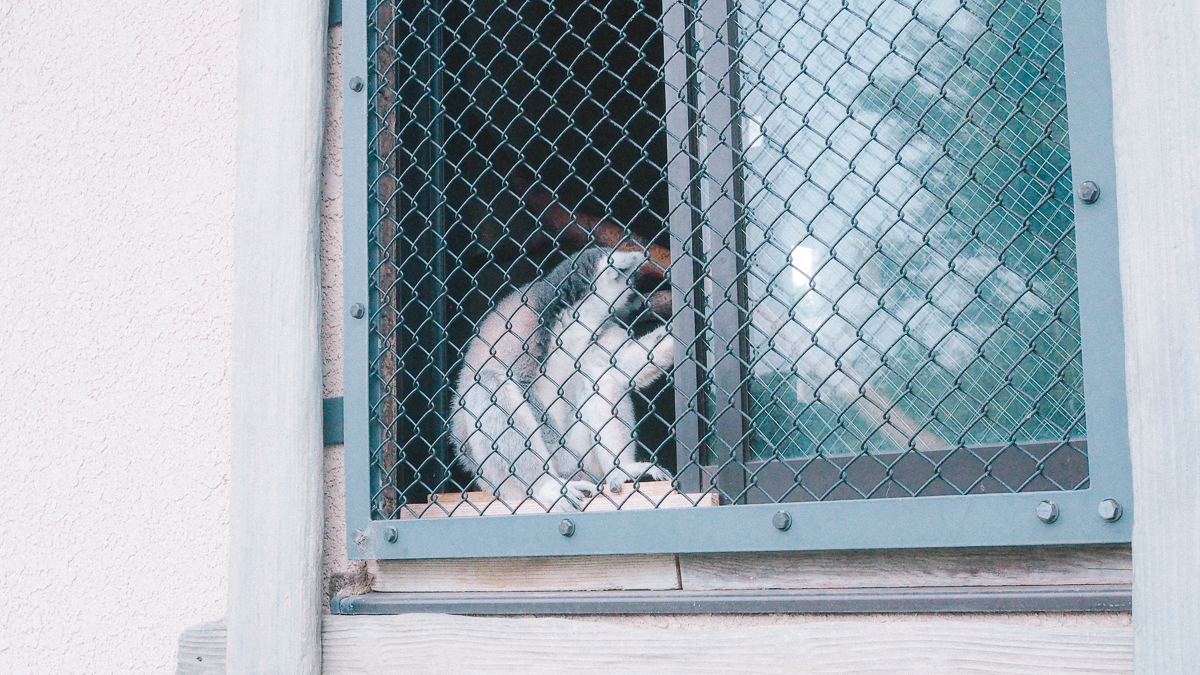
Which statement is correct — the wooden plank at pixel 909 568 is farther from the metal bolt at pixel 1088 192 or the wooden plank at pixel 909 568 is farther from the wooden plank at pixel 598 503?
the metal bolt at pixel 1088 192

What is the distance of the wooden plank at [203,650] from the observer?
2135 mm

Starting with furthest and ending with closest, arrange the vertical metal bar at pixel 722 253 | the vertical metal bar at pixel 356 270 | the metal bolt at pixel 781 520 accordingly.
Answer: the vertical metal bar at pixel 356 270
the vertical metal bar at pixel 722 253
the metal bolt at pixel 781 520

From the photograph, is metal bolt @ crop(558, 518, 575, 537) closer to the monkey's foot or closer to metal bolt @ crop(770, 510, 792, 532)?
metal bolt @ crop(770, 510, 792, 532)

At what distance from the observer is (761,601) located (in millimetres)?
1785

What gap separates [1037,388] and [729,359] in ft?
2.05

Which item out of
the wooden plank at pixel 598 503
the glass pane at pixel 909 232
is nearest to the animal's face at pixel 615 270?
the wooden plank at pixel 598 503

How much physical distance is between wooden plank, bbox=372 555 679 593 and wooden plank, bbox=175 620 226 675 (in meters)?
0.37

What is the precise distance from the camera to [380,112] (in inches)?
90.1

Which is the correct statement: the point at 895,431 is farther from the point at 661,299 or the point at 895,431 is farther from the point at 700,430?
the point at 661,299

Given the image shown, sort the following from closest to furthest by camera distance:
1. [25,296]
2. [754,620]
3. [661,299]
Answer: [754,620], [25,296], [661,299]

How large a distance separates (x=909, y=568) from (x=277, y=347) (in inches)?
57.3

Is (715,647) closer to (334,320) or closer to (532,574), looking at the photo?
(532,574)

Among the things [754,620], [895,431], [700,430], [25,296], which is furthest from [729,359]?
[25,296]

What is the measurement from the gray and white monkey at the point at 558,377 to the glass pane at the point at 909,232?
2.05 feet
